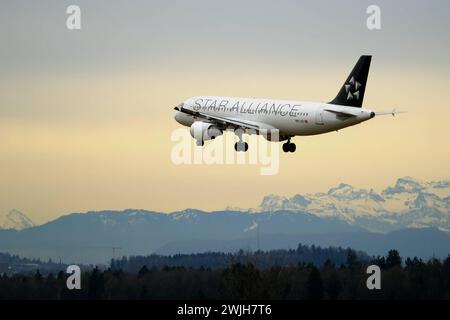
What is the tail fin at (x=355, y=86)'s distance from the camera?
150750 millimetres

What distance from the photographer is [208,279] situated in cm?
16375

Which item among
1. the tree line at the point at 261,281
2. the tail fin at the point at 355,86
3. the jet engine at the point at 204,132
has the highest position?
the tail fin at the point at 355,86

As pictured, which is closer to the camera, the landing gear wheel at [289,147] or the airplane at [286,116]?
the airplane at [286,116]

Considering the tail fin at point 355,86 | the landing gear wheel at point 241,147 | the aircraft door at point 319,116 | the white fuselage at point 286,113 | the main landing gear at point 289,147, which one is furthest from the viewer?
the main landing gear at point 289,147

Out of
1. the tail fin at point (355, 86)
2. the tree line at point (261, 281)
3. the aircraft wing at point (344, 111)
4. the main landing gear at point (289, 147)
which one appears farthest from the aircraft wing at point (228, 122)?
the tree line at point (261, 281)

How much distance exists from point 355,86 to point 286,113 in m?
7.99

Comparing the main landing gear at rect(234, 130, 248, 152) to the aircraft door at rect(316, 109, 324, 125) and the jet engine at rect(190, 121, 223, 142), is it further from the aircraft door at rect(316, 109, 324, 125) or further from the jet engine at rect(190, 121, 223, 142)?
the aircraft door at rect(316, 109, 324, 125)

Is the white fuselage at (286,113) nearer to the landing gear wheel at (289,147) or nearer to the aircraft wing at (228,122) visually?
the aircraft wing at (228,122)

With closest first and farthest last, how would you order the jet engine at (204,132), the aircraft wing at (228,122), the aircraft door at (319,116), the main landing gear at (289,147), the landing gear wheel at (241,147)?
the aircraft door at (319,116) < the landing gear wheel at (241,147) < the main landing gear at (289,147) < the aircraft wing at (228,122) < the jet engine at (204,132)

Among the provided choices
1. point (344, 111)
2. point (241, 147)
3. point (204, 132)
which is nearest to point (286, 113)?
point (241, 147)
